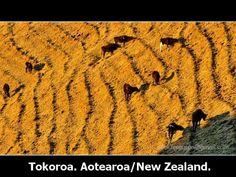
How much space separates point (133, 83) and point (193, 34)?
142 inches

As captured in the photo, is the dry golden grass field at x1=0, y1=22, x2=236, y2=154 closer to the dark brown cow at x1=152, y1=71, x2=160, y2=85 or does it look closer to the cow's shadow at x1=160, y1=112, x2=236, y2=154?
the cow's shadow at x1=160, y1=112, x2=236, y2=154

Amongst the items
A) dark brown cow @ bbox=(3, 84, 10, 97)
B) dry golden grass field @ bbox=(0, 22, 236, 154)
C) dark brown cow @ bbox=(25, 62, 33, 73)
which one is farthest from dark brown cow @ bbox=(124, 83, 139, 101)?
dark brown cow @ bbox=(25, 62, 33, 73)

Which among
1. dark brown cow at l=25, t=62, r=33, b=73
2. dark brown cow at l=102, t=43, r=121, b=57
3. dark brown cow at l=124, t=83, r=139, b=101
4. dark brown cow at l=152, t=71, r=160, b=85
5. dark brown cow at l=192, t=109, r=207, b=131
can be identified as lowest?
dark brown cow at l=192, t=109, r=207, b=131

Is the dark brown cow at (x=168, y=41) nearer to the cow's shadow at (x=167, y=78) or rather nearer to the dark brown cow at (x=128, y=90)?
the cow's shadow at (x=167, y=78)

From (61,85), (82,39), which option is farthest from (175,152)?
(82,39)

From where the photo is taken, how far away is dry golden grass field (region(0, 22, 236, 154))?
23.6 meters

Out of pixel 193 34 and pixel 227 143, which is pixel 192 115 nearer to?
pixel 227 143

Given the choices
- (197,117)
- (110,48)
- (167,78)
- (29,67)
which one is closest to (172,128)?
(197,117)

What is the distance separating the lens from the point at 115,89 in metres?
26.3

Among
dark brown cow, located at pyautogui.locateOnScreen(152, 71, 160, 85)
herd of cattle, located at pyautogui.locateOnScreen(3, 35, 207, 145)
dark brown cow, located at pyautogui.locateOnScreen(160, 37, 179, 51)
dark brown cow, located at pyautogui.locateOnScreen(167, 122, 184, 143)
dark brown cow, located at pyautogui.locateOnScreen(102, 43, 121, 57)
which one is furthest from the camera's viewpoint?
dark brown cow, located at pyautogui.locateOnScreen(102, 43, 121, 57)

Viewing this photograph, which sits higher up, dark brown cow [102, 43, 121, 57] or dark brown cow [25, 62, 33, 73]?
dark brown cow [102, 43, 121, 57]

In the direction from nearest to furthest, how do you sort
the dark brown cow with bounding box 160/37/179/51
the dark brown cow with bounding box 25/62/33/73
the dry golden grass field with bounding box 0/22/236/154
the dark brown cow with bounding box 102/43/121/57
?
the dry golden grass field with bounding box 0/22/236/154
the dark brown cow with bounding box 160/37/179/51
the dark brown cow with bounding box 102/43/121/57
the dark brown cow with bounding box 25/62/33/73

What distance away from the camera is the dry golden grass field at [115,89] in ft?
77.6

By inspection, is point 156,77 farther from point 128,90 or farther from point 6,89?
point 6,89
